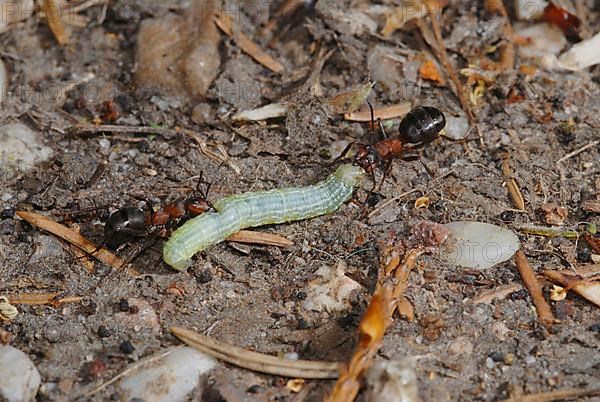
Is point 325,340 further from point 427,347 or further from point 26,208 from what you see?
point 26,208

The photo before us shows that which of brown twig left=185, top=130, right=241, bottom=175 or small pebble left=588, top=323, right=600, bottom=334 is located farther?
brown twig left=185, top=130, right=241, bottom=175

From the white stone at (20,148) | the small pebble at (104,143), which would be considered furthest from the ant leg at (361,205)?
the white stone at (20,148)

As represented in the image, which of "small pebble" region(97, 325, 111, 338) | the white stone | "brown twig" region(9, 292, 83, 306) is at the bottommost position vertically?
"brown twig" region(9, 292, 83, 306)

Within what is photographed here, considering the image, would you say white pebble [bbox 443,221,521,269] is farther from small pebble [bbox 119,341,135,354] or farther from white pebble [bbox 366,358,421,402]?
small pebble [bbox 119,341,135,354]

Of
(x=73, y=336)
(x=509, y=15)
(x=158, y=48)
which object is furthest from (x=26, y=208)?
(x=509, y=15)

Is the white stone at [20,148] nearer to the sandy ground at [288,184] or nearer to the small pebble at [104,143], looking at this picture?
the sandy ground at [288,184]

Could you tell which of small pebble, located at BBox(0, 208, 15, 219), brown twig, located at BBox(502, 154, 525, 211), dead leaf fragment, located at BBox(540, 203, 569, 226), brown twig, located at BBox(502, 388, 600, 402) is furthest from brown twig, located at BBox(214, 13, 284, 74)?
brown twig, located at BBox(502, 388, 600, 402)

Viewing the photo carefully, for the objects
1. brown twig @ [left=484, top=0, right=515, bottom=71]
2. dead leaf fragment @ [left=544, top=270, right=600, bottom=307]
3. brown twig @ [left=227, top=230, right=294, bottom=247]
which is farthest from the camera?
brown twig @ [left=484, top=0, right=515, bottom=71]
